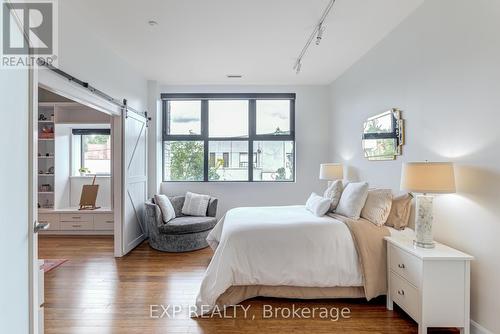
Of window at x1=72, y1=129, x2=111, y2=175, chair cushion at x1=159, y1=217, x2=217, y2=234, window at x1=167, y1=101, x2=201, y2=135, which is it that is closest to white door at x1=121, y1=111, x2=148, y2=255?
chair cushion at x1=159, y1=217, x2=217, y2=234

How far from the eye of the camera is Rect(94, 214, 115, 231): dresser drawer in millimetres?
4996

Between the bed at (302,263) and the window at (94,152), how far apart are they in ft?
13.8

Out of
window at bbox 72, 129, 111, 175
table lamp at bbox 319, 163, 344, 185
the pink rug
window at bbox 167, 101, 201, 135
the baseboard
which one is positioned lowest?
the pink rug

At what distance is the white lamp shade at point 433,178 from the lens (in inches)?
80.7

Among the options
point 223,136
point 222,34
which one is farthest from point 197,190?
point 222,34

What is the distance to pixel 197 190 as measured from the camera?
523 cm

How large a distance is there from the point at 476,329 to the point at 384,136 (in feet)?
6.72

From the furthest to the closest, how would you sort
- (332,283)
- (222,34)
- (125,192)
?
(125,192) < (222,34) < (332,283)

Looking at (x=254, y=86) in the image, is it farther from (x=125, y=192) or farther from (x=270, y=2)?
(x=125, y=192)

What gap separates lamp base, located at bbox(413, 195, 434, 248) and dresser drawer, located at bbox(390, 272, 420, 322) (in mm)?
351

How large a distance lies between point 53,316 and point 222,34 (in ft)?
11.0

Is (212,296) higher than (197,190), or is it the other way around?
(197,190)

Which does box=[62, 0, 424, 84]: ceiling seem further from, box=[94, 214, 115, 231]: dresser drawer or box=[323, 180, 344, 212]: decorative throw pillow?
box=[94, 214, 115, 231]: dresser drawer

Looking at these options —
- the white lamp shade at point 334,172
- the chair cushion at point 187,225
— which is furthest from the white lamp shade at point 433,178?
the chair cushion at point 187,225
